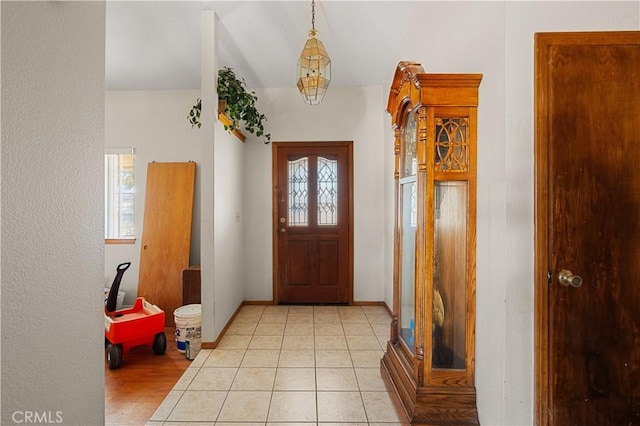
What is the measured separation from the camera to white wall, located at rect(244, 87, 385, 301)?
396 centimetres

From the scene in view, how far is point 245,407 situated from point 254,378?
1.06 feet

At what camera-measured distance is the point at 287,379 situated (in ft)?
7.23

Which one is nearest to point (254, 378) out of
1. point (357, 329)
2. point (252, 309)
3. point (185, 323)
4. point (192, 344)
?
point (192, 344)

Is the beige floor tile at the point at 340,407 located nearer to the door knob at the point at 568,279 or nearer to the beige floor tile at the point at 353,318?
the door knob at the point at 568,279

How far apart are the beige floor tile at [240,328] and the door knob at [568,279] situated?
2560 mm

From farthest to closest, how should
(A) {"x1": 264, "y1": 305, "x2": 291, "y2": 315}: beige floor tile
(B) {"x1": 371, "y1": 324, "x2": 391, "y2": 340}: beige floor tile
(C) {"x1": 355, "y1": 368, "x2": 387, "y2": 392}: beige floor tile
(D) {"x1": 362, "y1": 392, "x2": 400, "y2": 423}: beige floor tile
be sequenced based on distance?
(A) {"x1": 264, "y1": 305, "x2": 291, "y2": 315}: beige floor tile
(B) {"x1": 371, "y1": 324, "x2": 391, "y2": 340}: beige floor tile
(C) {"x1": 355, "y1": 368, "x2": 387, "y2": 392}: beige floor tile
(D) {"x1": 362, "y1": 392, "x2": 400, "y2": 423}: beige floor tile

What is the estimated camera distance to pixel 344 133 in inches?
156

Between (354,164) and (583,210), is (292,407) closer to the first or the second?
(583,210)

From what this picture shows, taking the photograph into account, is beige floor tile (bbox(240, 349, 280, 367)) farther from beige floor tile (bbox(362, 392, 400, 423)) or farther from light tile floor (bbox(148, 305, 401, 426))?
beige floor tile (bbox(362, 392, 400, 423))

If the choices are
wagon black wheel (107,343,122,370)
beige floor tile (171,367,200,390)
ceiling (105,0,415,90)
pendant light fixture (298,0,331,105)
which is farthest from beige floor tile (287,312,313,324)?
ceiling (105,0,415,90)

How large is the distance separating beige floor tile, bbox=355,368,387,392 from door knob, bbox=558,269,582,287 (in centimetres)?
130

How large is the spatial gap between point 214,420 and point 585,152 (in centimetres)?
232

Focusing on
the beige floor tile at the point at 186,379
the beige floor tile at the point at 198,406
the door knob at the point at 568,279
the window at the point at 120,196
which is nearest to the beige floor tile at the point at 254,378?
the beige floor tile at the point at 198,406

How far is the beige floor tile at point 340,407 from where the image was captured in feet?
5.90
